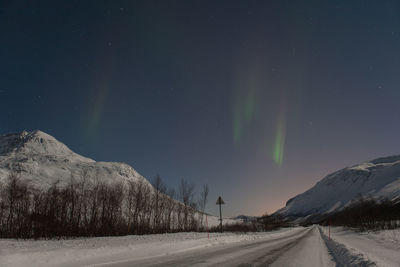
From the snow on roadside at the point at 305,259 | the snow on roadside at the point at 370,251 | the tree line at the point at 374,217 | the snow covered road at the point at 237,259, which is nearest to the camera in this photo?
the snow on roadside at the point at 370,251

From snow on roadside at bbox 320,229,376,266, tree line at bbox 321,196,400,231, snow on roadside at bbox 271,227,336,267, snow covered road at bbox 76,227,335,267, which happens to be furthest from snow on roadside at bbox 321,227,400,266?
tree line at bbox 321,196,400,231

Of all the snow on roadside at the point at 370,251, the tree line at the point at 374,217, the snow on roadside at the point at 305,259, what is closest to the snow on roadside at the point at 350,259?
the snow on roadside at the point at 370,251

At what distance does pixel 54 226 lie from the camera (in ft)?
159

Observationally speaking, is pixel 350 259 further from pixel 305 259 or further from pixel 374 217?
pixel 374 217

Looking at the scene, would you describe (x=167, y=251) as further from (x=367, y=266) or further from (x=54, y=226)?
(x=54, y=226)

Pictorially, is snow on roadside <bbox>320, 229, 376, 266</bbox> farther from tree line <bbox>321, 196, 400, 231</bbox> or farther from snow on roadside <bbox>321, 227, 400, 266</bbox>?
tree line <bbox>321, 196, 400, 231</bbox>

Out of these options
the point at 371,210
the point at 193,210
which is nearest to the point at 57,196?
the point at 193,210

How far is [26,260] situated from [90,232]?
1694 inches

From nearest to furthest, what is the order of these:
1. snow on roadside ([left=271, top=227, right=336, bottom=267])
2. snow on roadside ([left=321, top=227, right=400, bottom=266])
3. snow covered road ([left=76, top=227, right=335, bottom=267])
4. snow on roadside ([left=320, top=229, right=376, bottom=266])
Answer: snow on roadside ([left=320, top=229, right=376, bottom=266])
snow on roadside ([left=321, top=227, right=400, bottom=266])
snow covered road ([left=76, top=227, right=335, bottom=267])
snow on roadside ([left=271, top=227, right=336, bottom=267])

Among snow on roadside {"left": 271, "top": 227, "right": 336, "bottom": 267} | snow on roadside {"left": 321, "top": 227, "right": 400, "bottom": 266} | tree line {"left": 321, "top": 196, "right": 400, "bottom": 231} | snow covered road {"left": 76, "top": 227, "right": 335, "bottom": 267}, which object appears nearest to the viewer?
snow on roadside {"left": 321, "top": 227, "right": 400, "bottom": 266}

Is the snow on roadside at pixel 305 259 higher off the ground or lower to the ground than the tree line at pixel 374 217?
higher

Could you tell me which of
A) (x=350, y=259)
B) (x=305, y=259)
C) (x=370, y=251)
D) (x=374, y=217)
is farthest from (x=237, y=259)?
(x=374, y=217)

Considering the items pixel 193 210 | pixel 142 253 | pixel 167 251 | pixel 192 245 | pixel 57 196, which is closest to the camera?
pixel 142 253

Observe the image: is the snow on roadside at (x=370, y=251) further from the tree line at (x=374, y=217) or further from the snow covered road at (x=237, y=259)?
the tree line at (x=374, y=217)
